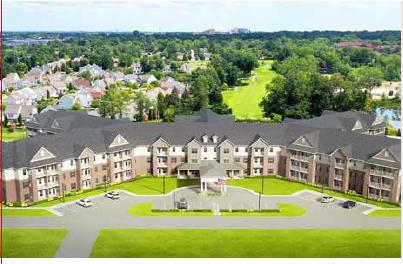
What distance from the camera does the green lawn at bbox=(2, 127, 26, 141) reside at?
367ft

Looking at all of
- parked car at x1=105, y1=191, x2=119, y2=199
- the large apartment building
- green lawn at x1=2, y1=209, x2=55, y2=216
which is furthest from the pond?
green lawn at x1=2, y1=209, x2=55, y2=216

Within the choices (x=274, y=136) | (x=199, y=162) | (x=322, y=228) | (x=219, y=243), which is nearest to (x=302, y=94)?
(x=274, y=136)

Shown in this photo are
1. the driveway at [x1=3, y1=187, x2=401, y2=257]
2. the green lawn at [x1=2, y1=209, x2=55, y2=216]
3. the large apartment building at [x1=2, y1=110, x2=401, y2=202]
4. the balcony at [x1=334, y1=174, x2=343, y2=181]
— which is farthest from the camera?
the balcony at [x1=334, y1=174, x2=343, y2=181]

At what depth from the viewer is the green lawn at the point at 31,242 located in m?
51.2

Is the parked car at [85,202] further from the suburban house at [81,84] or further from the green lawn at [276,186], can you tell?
the suburban house at [81,84]

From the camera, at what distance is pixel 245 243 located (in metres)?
54.4

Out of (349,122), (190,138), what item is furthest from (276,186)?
(349,122)

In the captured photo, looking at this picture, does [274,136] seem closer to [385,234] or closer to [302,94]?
[385,234]

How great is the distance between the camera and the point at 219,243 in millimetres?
54406

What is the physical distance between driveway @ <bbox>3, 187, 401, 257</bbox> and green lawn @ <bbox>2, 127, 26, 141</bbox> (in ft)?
174

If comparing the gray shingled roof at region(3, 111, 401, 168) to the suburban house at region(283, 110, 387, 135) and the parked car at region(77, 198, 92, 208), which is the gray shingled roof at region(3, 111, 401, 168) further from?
the suburban house at region(283, 110, 387, 135)

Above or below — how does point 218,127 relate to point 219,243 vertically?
above

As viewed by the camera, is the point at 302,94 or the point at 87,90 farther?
the point at 87,90

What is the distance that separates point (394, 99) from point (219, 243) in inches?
5267
